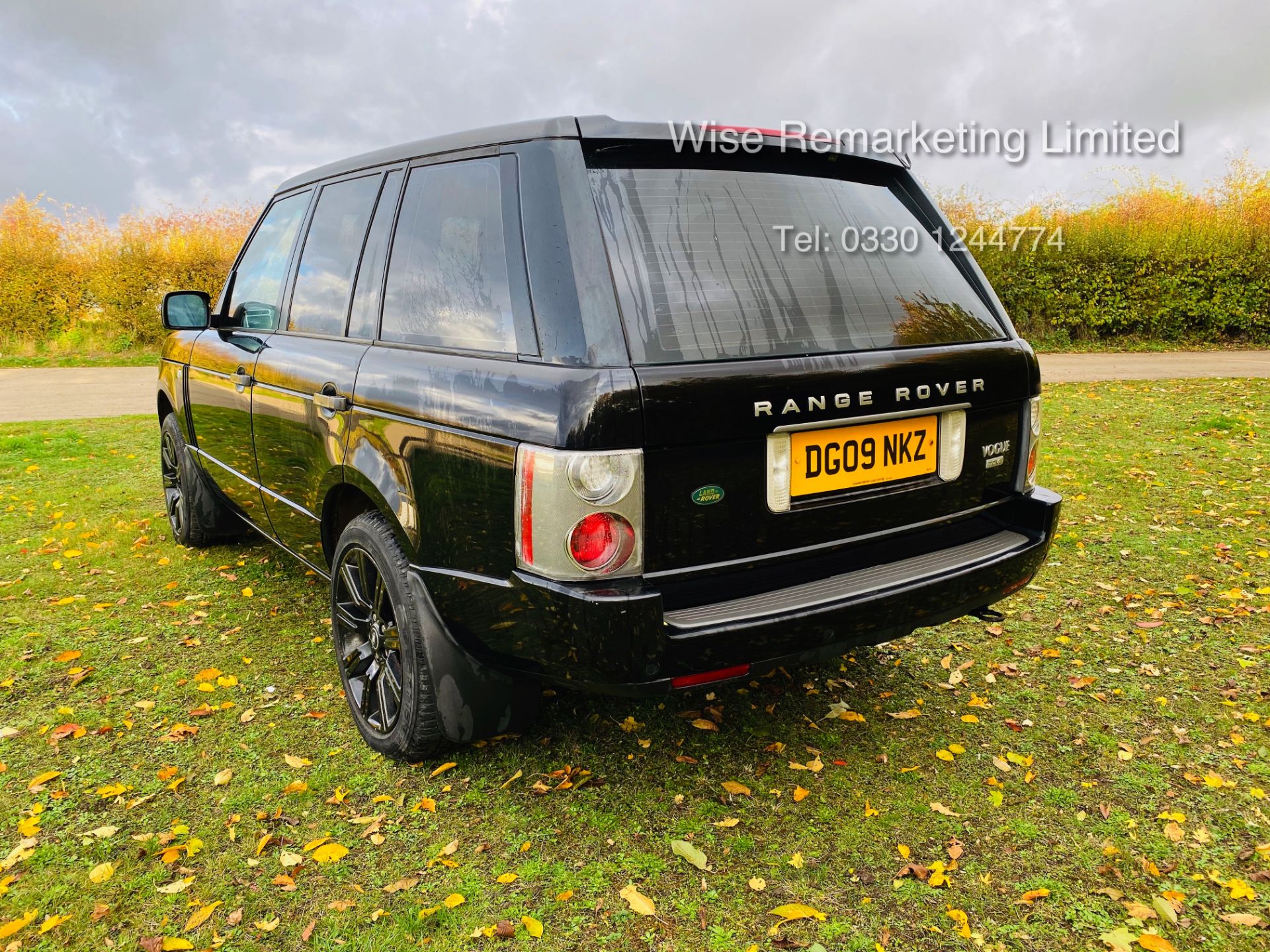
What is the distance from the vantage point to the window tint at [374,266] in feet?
10.1

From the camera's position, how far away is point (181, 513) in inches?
211

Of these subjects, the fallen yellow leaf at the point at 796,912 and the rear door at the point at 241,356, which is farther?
the rear door at the point at 241,356

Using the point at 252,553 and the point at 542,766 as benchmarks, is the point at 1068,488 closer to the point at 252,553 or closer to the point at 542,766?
the point at 542,766

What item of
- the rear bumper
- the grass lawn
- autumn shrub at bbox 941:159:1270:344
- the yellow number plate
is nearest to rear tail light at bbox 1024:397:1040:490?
the rear bumper

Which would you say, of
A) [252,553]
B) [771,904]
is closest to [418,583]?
[771,904]

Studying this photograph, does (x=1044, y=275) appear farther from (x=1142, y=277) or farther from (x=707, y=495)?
(x=707, y=495)

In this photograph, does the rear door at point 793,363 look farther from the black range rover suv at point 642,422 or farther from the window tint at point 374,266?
the window tint at point 374,266

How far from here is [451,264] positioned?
2717 mm

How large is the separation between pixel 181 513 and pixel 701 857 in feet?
13.6

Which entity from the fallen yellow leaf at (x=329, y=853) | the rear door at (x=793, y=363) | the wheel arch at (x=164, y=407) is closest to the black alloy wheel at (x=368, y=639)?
the fallen yellow leaf at (x=329, y=853)

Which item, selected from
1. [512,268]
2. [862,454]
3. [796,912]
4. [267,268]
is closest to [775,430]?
[862,454]

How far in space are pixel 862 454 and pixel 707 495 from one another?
20.5 inches

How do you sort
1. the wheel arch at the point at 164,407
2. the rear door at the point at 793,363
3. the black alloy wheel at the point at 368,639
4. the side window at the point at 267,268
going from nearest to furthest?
the rear door at the point at 793,363, the black alloy wheel at the point at 368,639, the side window at the point at 267,268, the wheel arch at the point at 164,407

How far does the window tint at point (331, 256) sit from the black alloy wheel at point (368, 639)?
2.88ft
